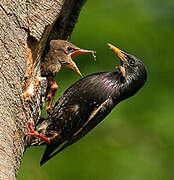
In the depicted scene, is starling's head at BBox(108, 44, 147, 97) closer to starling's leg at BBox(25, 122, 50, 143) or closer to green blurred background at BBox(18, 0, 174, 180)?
starling's leg at BBox(25, 122, 50, 143)

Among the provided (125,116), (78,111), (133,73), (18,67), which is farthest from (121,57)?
(125,116)

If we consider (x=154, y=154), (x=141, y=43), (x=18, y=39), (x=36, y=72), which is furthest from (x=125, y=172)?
(x=18, y=39)

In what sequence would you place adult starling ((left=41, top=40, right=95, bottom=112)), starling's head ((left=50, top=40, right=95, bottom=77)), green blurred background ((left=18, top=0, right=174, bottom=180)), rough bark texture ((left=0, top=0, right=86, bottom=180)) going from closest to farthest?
rough bark texture ((left=0, top=0, right=86, bottom=180)) < adult starling ((left=41, top=40, right=95, bottom=112)) < starling's head ((left=50, top=40, right=95, bottom=77)) < green blurred background ((left=18, top=0, right=174, bottom=180))

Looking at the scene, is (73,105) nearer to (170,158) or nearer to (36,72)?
(36,72)

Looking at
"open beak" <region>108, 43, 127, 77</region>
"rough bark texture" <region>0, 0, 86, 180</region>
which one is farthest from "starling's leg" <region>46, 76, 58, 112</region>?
"open beak" <region>108, 43, 127, 77</region>

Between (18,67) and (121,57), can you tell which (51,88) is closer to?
(121,57)

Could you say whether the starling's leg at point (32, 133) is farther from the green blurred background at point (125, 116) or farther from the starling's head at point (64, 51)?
the green blurred background at point (125, 116)
